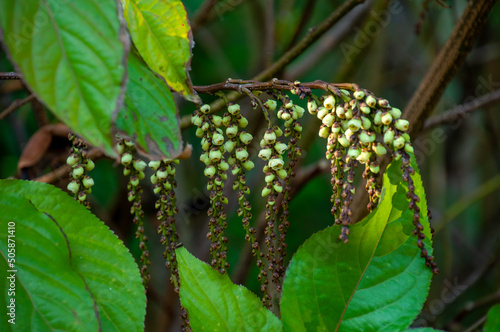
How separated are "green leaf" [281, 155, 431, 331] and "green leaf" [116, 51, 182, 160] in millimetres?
214

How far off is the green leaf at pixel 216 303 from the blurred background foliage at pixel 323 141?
2.24ft

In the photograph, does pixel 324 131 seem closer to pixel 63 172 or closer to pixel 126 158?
pixel 126 158

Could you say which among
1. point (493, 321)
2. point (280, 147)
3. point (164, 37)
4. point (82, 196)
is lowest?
point (493, 321)

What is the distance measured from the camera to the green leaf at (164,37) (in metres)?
0.59

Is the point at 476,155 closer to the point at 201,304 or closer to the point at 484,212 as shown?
the point at 484,212

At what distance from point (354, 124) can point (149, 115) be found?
220 mm

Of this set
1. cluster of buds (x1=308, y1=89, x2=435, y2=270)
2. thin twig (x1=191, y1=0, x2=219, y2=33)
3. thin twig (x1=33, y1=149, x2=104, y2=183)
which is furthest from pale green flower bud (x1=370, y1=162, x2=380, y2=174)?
thin twig (x1=191, y1=0, x2=219, y2=33)

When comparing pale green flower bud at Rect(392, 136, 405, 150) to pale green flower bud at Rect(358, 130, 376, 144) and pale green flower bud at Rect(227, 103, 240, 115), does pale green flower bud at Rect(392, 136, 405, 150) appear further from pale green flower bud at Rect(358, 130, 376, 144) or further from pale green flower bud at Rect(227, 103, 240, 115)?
pale green flower bud at Rect(227, 103, 240, 115)

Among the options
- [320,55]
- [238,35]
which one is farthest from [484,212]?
[238,35]

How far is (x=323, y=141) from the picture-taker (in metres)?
2.21

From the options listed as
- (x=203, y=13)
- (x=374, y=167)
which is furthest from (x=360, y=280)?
(x=203, y=13)

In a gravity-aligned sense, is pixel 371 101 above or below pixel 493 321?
above

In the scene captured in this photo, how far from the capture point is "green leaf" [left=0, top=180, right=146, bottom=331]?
0.58 m

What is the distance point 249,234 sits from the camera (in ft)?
2.15
